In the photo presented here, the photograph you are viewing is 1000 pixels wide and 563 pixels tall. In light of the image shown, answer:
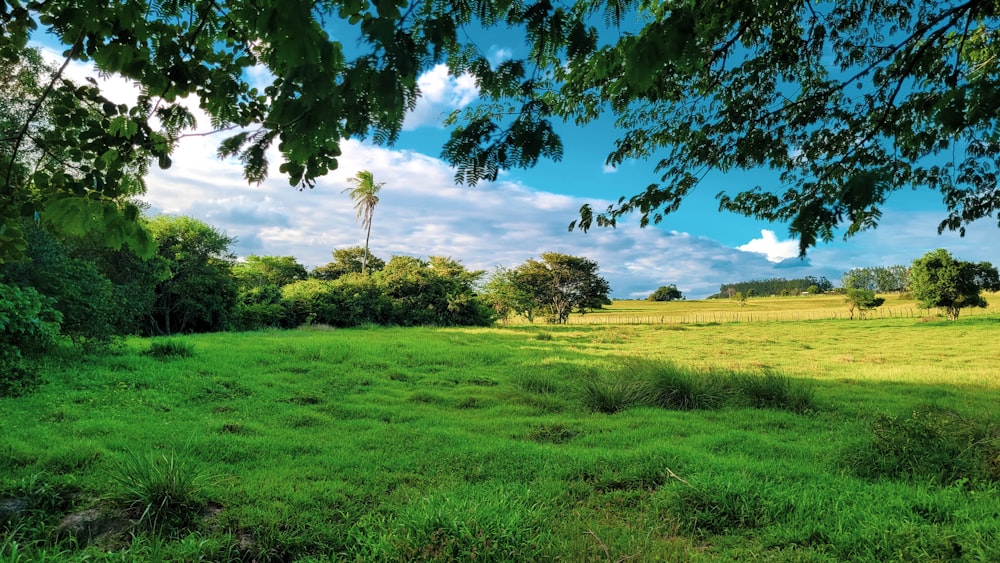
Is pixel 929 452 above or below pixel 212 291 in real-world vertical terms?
below

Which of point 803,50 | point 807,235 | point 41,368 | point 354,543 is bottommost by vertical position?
point 354,543

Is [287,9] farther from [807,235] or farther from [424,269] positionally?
[424,269]

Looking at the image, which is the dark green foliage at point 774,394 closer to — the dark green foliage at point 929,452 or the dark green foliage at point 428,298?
the dark green foliage at point 929,452

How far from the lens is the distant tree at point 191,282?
64.1 feet

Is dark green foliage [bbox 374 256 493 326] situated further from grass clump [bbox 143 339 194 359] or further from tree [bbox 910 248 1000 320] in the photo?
tree [bbox 910 248 1000 320]

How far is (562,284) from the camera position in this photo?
39438 mm

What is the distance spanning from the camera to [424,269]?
1158 inches

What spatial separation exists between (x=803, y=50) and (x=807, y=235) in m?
4.66

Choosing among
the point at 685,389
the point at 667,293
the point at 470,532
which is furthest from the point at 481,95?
the point at 667,293

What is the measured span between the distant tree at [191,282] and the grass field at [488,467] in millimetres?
9976

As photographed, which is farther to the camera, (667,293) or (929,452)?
(667,293)

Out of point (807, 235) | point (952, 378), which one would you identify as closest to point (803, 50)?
point (807, 235)

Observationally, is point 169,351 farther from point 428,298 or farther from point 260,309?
point 428,298

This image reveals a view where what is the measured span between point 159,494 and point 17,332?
288 inches
